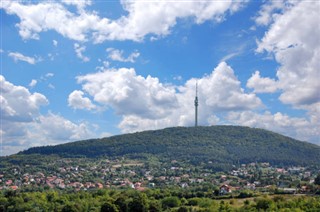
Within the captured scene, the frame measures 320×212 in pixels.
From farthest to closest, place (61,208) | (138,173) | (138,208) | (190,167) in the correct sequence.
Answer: (190,167)
(138,173)
(61,208)
(138,208)

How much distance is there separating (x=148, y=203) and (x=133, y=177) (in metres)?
90.7

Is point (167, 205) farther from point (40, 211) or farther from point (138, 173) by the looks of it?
point (138, 173)

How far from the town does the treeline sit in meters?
23.6

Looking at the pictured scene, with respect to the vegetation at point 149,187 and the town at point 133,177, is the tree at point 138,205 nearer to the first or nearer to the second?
the vegetation at point 149,187

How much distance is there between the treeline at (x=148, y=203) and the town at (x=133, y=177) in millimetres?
23613

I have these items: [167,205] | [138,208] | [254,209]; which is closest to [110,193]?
[167,205]

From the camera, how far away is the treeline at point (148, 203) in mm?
64062

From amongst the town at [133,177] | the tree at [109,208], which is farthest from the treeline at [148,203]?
the town at [133,177]

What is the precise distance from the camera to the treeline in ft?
210

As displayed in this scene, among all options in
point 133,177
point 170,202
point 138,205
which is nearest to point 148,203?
point 138,205

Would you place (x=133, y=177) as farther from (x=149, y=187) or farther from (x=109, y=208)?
(x=109, y=208)

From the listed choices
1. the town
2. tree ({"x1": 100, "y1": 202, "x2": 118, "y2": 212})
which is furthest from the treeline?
the town

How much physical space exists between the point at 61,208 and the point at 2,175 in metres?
93.5

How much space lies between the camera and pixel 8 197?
81.9 m
